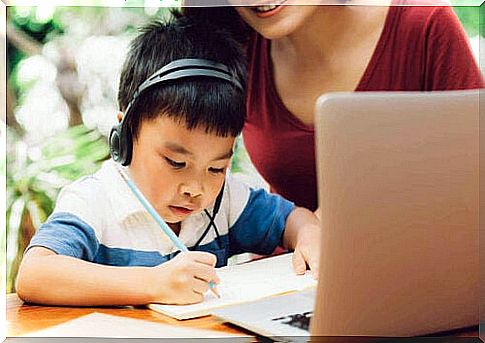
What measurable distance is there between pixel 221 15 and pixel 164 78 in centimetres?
19

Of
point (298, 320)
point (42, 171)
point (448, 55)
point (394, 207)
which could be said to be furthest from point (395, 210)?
point (42, 171)

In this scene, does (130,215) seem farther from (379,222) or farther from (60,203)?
(379,222)

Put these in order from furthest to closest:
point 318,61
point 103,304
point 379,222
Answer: point 318,61 < point 103,304 < point 379,222

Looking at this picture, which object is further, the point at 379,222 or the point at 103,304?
the point at 103,304

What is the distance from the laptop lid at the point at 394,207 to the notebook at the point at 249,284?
0.98ft

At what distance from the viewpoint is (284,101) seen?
1.79 metres

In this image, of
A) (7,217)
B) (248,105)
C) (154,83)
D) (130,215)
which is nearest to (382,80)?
(248,105)

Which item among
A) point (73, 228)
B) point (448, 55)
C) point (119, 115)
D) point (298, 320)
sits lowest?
→ point (298, 320)

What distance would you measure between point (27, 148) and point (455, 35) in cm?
95

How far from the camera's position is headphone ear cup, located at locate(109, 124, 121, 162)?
1739mm

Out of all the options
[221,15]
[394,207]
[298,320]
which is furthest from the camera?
[221,15]

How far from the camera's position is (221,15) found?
1755 millimetres

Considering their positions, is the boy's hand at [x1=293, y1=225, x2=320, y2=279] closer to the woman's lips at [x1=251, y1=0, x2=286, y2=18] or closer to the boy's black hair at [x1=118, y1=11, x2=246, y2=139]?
the boy's black hair at [x1=118, y1=11, x2=246, y2=139]

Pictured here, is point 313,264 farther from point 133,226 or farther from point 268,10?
point 268,10
